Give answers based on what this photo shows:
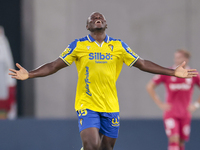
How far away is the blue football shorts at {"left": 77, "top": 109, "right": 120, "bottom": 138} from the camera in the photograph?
17.8 ft

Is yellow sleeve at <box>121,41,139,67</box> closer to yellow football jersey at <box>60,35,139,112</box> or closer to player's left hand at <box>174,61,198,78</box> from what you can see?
yellow football jersey at <box>60,35,139,112</box>

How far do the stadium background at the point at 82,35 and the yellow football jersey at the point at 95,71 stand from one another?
6032 millimetres

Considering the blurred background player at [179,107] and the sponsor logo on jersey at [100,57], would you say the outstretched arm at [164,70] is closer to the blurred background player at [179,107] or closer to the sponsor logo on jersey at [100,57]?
the sponsor logo on jersey at [100,57]

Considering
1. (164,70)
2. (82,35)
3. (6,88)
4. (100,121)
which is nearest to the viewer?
(100,121)

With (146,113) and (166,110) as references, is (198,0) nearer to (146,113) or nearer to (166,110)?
(146,113)

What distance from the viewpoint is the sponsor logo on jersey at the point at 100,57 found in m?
5.53

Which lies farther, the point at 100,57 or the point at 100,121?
the point at 100,121

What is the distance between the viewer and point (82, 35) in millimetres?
11820

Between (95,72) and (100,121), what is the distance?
0.72 meters

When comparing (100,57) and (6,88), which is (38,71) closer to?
(100,57)

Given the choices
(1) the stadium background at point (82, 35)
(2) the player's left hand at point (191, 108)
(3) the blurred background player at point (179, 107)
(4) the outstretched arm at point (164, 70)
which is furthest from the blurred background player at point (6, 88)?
(4) the outstretched arm at point (164, 70)

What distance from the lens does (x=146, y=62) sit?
230 inches

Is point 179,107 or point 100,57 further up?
point 100,57

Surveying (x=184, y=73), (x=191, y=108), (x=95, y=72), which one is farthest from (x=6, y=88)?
(x=184, y=73)
